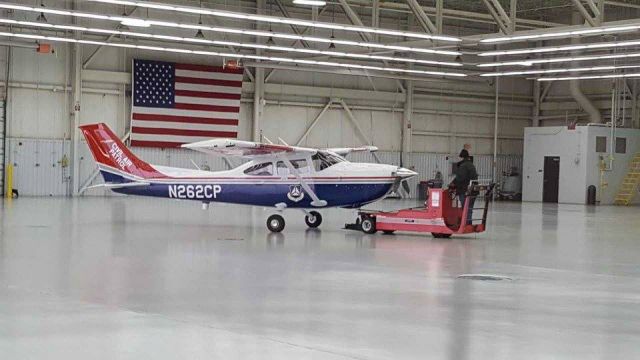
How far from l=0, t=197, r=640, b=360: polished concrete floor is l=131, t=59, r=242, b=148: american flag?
17.6 metres

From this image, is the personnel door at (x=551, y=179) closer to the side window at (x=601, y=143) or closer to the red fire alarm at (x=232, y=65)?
the side window at (x=601, y=143)

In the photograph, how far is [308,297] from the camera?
8430mm

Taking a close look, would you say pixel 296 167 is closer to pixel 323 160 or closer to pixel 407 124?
pixel 323 160

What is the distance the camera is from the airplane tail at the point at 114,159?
19266mm

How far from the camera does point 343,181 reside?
17.5 metres

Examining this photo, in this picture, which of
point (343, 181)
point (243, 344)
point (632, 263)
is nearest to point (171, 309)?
point (243, 344)

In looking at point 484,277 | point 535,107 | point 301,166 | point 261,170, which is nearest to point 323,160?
point 301,166

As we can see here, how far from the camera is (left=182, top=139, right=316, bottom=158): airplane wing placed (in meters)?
16.9

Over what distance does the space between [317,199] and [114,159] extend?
5029 mm

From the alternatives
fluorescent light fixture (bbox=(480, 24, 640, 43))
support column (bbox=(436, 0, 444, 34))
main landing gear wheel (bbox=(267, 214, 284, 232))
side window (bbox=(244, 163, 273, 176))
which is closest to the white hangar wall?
support column (bbox=(436, 0, 444, 34))

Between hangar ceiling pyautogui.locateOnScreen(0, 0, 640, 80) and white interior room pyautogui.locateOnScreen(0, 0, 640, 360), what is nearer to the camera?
white interior room pyautogui.locateOnScreen(0, 0, 640, 360)

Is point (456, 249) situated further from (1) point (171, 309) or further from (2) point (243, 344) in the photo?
(2) point (243, 344)

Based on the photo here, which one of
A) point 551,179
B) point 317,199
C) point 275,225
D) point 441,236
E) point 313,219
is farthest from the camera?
point 551,179

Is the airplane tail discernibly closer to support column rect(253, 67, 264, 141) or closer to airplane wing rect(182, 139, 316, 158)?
airplane wing rect(182, 139, 316, 158)
